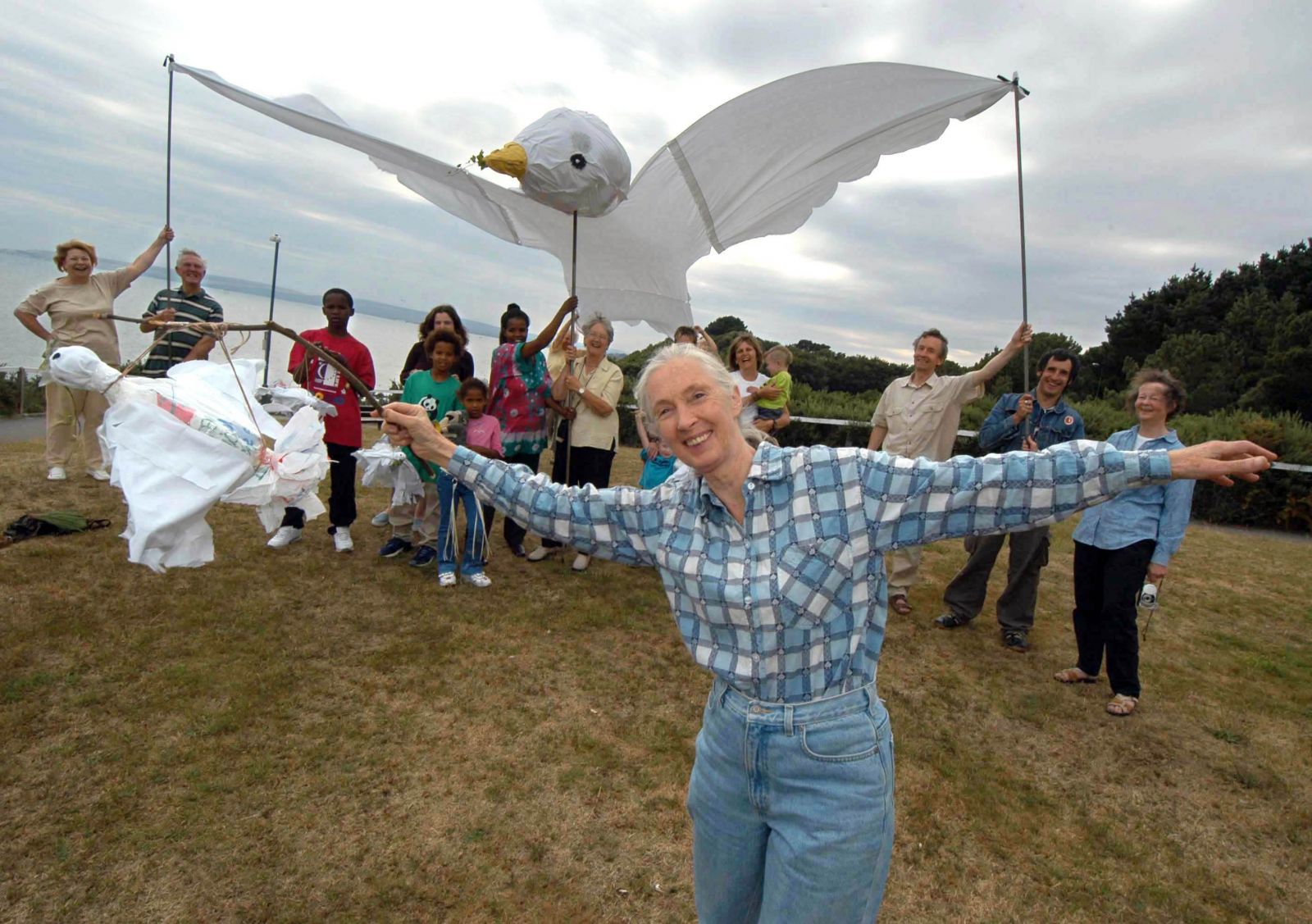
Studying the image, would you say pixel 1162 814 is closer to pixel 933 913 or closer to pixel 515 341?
pixel 933 913

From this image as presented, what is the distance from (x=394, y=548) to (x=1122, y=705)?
483 cm

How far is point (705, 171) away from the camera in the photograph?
417 centimetres

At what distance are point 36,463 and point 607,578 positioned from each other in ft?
Result: 18.8

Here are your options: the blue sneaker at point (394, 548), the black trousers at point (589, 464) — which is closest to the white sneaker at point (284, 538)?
the blue sneaker at point (394, 548)

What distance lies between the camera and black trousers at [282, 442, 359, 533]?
514cm

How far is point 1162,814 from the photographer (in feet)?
9.90

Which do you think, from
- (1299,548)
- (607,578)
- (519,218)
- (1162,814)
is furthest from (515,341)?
(1299,548)

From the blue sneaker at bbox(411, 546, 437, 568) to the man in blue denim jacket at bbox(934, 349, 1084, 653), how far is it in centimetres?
370

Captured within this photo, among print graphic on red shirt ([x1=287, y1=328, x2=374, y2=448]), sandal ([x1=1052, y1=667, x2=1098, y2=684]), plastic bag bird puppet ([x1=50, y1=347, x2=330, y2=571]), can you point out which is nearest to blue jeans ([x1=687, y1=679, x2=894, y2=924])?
plastic bag bird puppet ([x1=50, y1=347, x2=330, y2=571])

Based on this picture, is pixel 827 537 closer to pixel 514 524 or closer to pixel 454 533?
pixel 454 533

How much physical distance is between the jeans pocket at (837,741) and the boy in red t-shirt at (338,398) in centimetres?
383

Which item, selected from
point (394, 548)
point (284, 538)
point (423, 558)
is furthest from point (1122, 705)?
point (284, 538)

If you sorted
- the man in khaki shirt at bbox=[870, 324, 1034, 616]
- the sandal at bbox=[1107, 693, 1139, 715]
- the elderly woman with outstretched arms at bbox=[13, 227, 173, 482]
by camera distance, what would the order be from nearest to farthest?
the sandal at bbox=[1107, 693, 1139, 715] → the man in khaki shirt at bbox=[870, 324, 1034, 616] → the elderly woman with outstretched arms at bbox=[13, 227, 173, 482]

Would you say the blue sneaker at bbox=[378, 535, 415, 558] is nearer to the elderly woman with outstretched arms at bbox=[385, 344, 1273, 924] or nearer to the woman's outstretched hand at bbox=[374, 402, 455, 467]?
the woman's outstretched hand at bbox=[374, 402, 455, 467]
